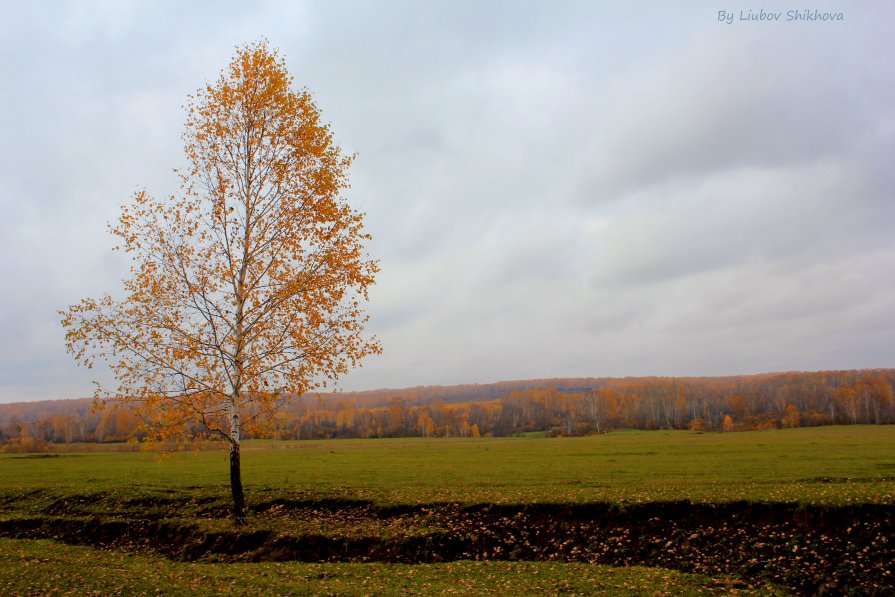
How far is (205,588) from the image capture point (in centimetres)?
1325

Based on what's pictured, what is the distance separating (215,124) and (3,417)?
235 m

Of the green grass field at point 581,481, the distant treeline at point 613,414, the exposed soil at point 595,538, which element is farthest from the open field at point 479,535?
the distant treeline at point 613,414

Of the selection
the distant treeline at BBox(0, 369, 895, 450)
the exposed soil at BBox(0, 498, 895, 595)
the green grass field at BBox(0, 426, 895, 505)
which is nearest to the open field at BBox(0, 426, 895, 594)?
the exposed soil at BBox(0, 498, 895, 595)

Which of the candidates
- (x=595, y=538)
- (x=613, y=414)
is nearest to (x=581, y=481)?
(x=595, y=538)

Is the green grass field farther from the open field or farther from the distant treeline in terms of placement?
the distant treeline

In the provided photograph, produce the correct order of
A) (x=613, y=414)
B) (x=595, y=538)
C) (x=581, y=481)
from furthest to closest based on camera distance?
(x=613, y=414), (x=581, y=481), (x=595, y=538)

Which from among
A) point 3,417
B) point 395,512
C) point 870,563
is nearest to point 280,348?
point 395,512

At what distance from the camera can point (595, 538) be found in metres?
16.9

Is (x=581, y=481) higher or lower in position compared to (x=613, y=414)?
higher

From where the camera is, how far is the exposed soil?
43.5 feet

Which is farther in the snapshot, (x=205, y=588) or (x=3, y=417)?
(x=3, y=417)

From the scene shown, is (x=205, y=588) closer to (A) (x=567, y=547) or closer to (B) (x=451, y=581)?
(B) (x=451, y=581)

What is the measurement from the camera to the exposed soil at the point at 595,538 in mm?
13273

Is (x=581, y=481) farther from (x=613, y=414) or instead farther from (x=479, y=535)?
(x=613, y=414)
